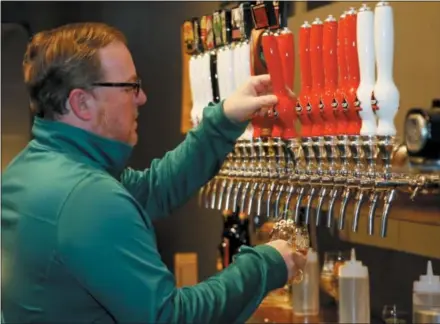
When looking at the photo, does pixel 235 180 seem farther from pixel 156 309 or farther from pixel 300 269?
pixel 156 309

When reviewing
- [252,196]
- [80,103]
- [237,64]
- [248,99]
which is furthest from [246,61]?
[80,103]

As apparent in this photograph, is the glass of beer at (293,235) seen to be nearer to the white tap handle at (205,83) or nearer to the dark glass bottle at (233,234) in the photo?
the white tap handle at (205,83)

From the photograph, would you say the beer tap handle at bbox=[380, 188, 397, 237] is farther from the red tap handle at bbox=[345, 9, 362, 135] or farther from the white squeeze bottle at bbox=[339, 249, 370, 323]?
the white squeeze bottle at bbox=[339, 249, 370, 323]

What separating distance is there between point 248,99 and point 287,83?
0.11 meters

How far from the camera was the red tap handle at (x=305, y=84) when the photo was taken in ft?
6.98

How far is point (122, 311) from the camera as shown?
1.64 meters

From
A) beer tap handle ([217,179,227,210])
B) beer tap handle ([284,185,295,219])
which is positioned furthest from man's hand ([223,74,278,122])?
beer tap handle ([217,179,227,210])

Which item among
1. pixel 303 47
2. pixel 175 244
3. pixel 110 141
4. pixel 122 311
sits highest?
pixel 303 47

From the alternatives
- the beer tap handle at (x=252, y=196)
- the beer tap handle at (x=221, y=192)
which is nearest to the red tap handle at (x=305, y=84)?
the beer tap handle at (x=252, y=196)

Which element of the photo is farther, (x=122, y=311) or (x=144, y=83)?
(x=144, y=83)

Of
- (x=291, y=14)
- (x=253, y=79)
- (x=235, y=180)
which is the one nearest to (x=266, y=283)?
(x=253, y=79)

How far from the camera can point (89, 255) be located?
1618mm

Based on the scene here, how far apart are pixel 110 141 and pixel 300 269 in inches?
20.3

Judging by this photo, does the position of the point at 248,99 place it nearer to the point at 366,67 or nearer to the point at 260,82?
the point at 260,82
